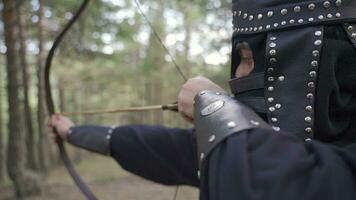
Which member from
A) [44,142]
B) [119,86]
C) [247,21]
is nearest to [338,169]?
[247,21]

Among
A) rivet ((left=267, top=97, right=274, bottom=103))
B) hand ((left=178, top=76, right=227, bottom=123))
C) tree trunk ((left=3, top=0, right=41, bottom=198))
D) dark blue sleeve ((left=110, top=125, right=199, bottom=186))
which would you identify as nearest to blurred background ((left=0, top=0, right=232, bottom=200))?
tree trunk ((left=3, top=0, right=41, bottom=198))

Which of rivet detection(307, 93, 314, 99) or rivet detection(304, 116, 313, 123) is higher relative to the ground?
rivet detection(307, 93, 314, 99)

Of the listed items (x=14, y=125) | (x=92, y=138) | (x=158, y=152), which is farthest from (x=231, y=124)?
(x=14, y=125)

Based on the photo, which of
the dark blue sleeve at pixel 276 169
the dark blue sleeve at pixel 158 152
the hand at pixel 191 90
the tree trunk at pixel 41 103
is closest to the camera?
the dark blue sleeve at pixel 276 169

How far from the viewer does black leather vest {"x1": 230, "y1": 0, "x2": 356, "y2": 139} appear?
0.99m

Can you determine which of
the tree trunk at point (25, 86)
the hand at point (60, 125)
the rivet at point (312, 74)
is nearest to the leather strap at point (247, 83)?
the rivet at point (312, 74)

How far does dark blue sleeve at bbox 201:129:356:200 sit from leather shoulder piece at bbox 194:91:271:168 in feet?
0.06

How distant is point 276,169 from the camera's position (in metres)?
0.83

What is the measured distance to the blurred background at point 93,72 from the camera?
4766mm

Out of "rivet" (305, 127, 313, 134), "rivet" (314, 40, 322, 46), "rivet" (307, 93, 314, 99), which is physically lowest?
"rivet" (305, 127, 313, 134)

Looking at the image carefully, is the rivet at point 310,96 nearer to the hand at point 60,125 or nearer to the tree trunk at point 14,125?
the hand at point 60,125

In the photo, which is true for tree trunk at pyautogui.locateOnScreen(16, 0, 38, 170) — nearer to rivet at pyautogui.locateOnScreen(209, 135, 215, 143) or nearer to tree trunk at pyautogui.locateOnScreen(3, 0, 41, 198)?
tree trunk at pyautogui.locateOnScreen(3, 0, 41, 198)

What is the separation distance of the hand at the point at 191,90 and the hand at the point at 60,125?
45.4 inches

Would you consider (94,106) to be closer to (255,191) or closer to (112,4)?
(112,4)
